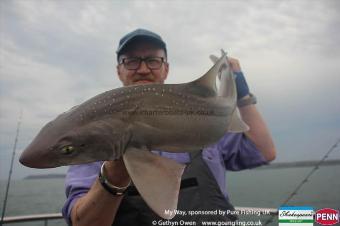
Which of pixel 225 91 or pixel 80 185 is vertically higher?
pixel 225 91

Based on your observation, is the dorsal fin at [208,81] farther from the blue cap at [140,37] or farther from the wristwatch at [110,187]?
the blue cap at [140,37]

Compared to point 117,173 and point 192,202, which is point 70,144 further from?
point 192,202

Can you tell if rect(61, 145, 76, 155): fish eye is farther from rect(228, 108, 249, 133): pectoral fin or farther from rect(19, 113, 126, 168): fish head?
rect(228, 108, 249, 133): pectoral fin

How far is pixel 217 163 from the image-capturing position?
254 cm

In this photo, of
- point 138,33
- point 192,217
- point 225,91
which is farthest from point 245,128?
point 138,33

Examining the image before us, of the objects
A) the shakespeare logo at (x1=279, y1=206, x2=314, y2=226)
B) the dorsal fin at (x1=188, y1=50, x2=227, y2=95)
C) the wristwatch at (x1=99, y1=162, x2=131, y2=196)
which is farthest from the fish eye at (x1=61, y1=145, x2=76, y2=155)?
the shakespeare logo at (x1=279, y1=206, x2=314, y2=226)

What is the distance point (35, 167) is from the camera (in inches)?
52.2

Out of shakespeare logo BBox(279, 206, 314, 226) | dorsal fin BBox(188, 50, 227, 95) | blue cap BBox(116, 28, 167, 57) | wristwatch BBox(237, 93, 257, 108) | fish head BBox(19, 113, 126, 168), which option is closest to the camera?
fish head BBox(19, 113, 126, 168)

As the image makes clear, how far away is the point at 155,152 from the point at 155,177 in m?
0.76

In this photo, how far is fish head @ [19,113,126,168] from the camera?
1.31 metres

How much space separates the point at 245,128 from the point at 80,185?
123cm

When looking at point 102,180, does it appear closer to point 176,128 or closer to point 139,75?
point 176,128

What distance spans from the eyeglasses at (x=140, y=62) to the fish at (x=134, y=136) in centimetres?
95

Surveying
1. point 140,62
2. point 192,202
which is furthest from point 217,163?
point 140,62
